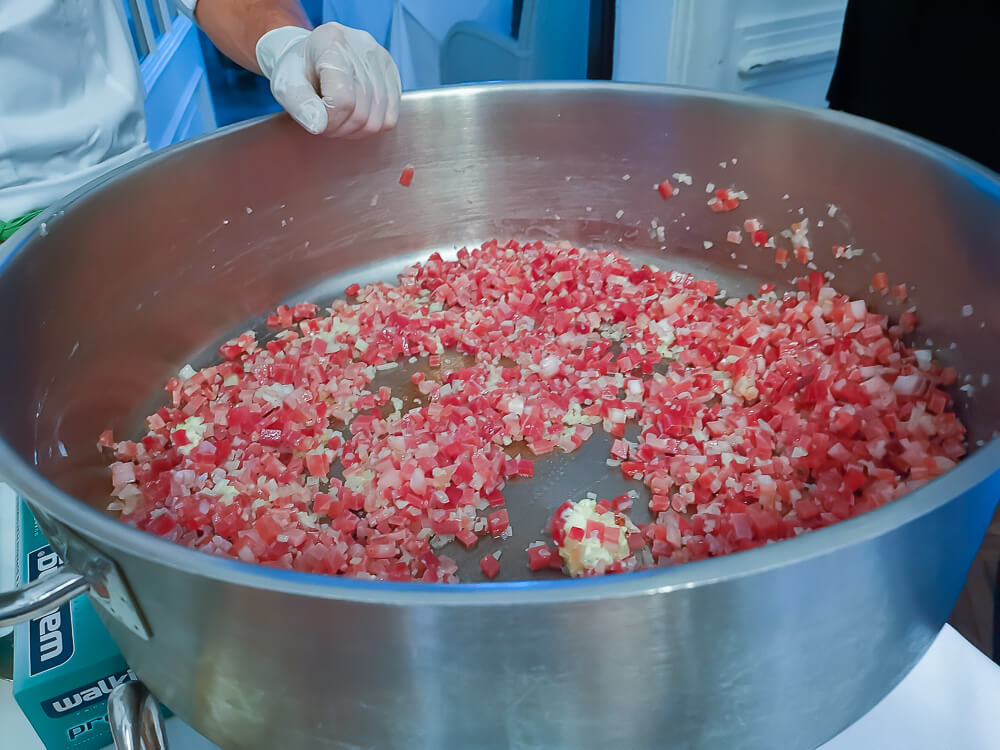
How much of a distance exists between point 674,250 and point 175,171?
100cm

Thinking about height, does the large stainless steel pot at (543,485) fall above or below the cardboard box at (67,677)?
above

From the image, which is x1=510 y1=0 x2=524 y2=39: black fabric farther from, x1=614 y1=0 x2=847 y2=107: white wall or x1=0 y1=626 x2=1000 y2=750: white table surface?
x1=0 y1=626 x2=1000 y2=750: white table surface

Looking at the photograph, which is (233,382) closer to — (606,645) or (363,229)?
(363,229)

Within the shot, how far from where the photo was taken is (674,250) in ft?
5.28

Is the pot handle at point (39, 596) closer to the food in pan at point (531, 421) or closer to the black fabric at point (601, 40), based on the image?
the food in pan at point (531, 421)

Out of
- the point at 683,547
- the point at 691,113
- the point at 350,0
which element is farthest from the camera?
the point at 350,0

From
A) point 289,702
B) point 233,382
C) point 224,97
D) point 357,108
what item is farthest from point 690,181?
point 224,97

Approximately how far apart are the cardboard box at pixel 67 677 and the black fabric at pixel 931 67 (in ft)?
6.21

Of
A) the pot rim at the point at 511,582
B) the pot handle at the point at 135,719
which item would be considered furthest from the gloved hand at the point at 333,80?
the pot handle at the point at 135,719

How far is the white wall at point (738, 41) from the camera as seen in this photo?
2.30m

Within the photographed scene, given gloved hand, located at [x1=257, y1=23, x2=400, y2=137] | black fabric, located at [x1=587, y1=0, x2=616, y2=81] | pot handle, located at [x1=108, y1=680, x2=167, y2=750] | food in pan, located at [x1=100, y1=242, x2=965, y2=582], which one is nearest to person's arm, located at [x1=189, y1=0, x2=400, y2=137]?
gloved hand, located at [x1=257, y1=23, x2=400, y2=137]

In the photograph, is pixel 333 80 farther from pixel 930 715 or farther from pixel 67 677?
pixel 930 715

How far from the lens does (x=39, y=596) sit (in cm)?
61

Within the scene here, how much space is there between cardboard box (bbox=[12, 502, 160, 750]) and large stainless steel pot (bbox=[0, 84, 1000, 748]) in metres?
0.13
